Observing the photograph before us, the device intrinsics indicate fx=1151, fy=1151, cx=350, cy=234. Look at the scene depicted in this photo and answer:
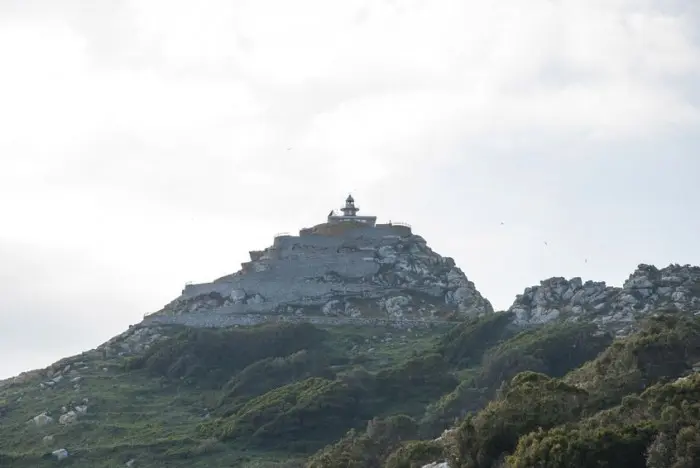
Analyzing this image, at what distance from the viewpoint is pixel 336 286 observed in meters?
66.8

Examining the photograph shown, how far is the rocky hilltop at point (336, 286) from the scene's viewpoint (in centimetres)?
6456

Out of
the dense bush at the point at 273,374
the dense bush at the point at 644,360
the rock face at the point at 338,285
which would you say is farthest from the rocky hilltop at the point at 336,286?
the dense bush at the point at 644,360

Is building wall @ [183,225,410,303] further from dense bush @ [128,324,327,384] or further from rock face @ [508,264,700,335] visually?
rock face @ [508,264,700,335]

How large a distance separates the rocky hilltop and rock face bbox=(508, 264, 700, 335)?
713 centimetres

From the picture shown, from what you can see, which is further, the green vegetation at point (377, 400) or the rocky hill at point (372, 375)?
the rocky hill at point (372, 375)

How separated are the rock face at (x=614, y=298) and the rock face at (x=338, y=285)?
715cm

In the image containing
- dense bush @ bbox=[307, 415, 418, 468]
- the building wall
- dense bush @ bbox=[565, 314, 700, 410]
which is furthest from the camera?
the building wall

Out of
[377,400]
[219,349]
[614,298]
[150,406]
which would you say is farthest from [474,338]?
[150,406]

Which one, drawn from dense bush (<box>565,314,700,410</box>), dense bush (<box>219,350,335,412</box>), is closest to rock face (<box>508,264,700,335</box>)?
dense bush (<box>219,350,335,412</box>)

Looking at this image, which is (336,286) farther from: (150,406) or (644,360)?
(644,360)

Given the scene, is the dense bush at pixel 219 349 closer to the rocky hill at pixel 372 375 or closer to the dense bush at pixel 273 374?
the rocky hill at pixel 372 375

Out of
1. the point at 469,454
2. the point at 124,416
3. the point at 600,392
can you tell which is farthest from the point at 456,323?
the point at 469,454

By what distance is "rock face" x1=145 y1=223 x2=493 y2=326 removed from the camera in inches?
2554

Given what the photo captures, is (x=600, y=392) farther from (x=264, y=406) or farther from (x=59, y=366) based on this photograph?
(x=59, y=366)
